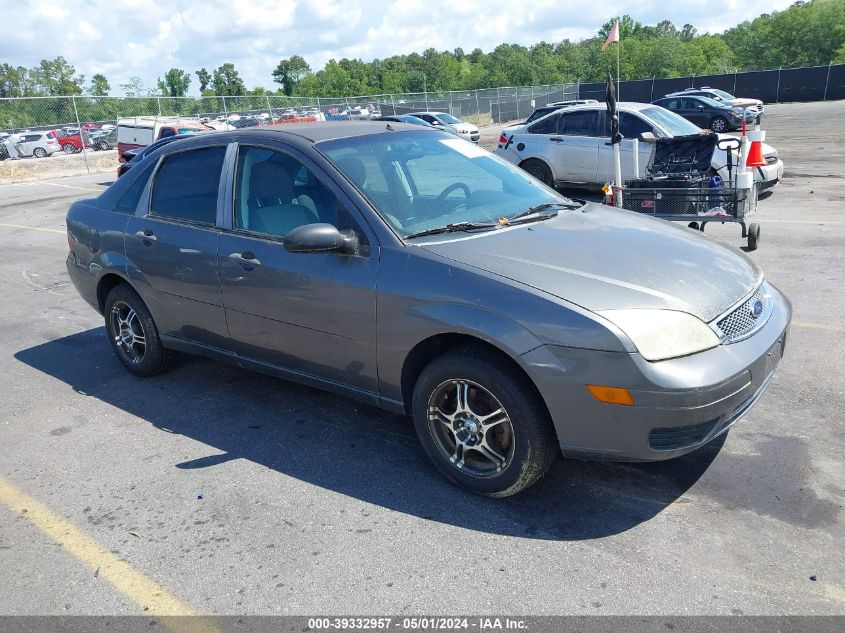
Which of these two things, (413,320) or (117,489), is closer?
(413,320)

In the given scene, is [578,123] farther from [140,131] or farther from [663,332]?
[140,131]

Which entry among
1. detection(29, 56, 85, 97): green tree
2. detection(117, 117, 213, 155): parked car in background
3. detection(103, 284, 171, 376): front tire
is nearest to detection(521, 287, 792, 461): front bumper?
detection(103, 284, 171, 376): front tire

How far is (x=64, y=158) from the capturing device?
29.0 meters

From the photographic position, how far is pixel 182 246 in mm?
4578

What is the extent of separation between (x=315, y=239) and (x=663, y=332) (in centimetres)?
172

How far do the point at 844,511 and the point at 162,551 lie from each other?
3.10 m

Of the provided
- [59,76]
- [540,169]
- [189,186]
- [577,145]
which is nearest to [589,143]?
[577,145]

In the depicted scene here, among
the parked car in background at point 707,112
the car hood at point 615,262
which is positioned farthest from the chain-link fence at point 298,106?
the car hood at point 615,262

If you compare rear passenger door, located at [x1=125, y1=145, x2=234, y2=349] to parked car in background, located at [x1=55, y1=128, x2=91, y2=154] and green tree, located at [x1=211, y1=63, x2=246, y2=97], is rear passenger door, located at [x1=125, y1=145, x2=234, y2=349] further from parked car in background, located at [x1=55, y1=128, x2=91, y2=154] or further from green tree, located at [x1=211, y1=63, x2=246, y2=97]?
green tree, located at [x1=211, y1=63, x2=246, y2=97]

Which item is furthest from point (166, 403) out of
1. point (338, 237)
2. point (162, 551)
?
point (338, 237)

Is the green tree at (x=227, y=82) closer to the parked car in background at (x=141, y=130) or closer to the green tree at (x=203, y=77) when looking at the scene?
the green tree at (x=203, y=77)

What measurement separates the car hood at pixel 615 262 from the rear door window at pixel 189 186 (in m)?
1.72

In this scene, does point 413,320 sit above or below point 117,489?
above

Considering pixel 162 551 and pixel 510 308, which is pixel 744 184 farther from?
pixel 162 551
